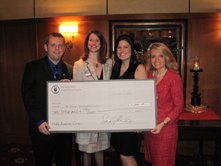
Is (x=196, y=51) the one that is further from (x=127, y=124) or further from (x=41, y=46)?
(x=41, y=46)

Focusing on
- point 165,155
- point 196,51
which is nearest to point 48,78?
point 165,155

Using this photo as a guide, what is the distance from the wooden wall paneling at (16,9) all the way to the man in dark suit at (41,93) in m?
2.42

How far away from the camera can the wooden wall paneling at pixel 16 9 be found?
14.8ft

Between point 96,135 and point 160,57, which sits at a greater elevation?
point 160,57

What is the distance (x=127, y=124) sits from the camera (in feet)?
7.72

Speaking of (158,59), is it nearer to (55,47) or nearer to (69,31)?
(55,47)

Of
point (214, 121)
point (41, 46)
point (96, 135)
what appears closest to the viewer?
point (96, 135)

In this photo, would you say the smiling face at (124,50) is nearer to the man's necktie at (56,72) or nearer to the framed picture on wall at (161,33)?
the man's necktie at (56,72)

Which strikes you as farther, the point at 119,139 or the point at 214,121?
the point at 214,121

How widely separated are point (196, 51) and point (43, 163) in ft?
9.40

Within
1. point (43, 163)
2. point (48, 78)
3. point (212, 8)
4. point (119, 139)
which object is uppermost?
point (212, 8)

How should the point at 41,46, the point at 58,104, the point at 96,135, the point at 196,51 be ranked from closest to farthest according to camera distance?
the point at 58,104
the point at 96,135
the point at 196,51
the point at 41,46

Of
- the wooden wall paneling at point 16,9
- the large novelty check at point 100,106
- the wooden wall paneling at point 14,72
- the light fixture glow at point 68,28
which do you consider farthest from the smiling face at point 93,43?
the wooden wall paneling at point 16,9

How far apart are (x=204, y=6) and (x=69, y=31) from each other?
222cm
